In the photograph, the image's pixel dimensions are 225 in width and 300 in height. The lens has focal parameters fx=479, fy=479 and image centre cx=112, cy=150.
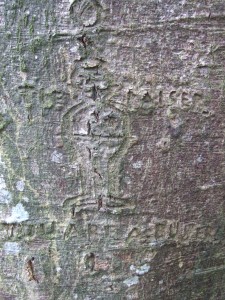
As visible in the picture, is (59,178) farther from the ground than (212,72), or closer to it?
closer to it

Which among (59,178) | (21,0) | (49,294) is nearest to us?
(21,0)

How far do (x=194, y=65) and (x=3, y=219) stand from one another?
1.86 feet

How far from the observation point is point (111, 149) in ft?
3.51

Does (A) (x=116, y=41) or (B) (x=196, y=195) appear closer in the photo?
(A) (x=116, y=41)

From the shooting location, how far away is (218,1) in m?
0.98

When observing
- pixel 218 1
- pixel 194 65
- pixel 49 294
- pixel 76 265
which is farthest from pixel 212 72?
pixel 49 294

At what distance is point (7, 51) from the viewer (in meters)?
1.01

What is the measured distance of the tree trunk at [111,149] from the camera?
990mm

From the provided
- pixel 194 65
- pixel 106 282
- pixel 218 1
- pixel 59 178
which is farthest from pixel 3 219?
pixel 218 1

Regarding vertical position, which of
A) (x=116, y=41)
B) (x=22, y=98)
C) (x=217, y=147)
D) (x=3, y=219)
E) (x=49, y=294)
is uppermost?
(x=116, y=41)

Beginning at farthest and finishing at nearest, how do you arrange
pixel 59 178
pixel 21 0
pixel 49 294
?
pixel 49 294
pixel 59 178
pixel 21 0

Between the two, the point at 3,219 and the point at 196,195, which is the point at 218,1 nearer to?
the point at 196,195

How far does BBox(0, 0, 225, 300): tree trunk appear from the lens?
39.0 inches

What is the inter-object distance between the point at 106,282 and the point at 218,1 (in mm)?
705
